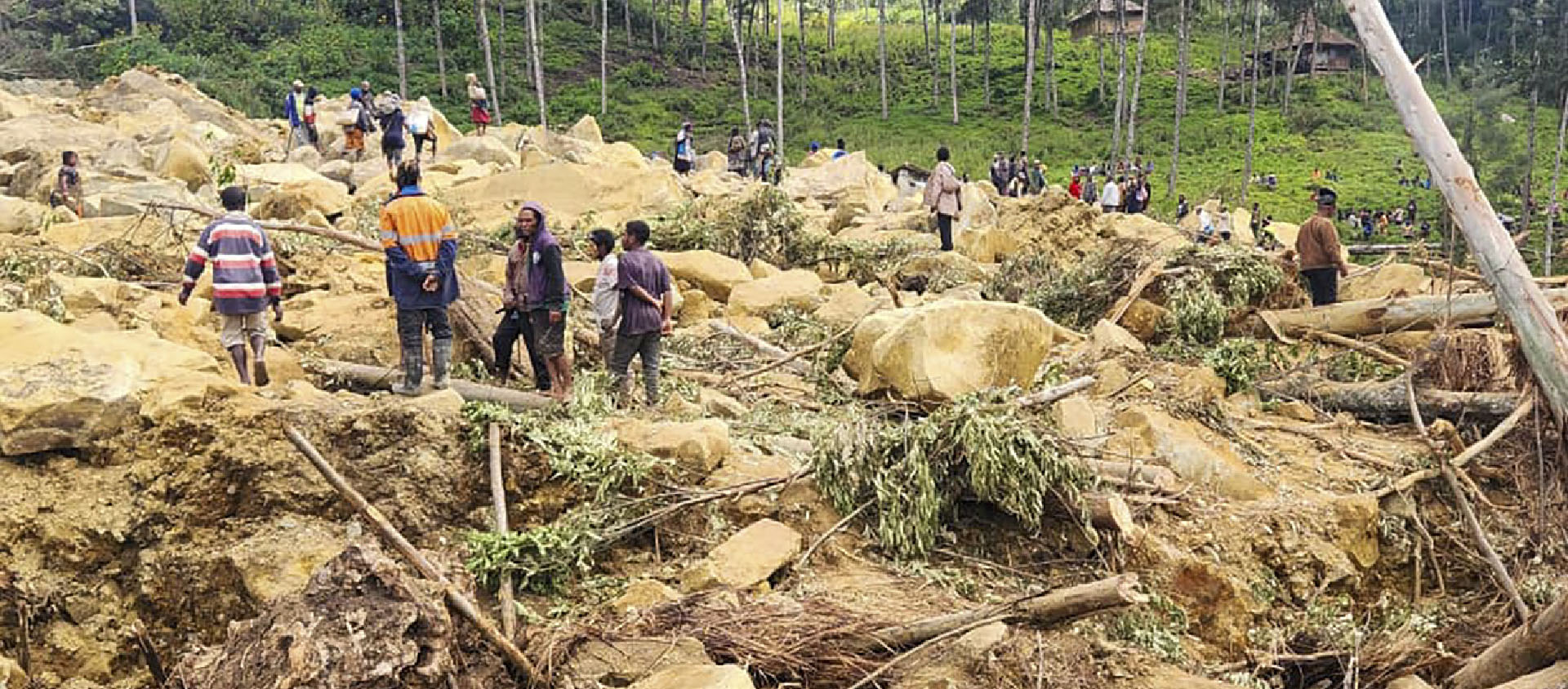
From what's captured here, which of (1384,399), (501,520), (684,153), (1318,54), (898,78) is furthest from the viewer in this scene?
(1318,54)

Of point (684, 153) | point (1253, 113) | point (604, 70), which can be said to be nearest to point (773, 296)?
point (684, 153)

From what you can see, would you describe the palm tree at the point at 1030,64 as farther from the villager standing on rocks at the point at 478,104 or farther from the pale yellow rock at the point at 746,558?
the pale yellow rock at the point at 746,558

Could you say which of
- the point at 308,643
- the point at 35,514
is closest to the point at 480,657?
the point at 308,643

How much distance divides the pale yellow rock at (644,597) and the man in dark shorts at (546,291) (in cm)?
233

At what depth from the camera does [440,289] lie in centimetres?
698

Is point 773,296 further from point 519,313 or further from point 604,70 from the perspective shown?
point 604,70

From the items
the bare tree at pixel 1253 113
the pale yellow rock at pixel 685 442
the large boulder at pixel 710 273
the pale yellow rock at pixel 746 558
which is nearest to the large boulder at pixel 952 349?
the pale yellow rock at pixel 685 442

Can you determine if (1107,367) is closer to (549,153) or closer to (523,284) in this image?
(523,284)

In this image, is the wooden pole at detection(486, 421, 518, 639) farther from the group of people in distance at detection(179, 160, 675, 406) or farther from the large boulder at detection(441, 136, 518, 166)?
the large boulder at detection(441, 136, 518, 166)

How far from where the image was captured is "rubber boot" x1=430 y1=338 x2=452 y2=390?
7.07 meters

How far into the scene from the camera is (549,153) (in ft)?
68.3

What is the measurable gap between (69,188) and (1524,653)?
47.4ft

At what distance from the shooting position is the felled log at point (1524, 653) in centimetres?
422

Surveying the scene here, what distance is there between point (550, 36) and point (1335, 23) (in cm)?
3453
